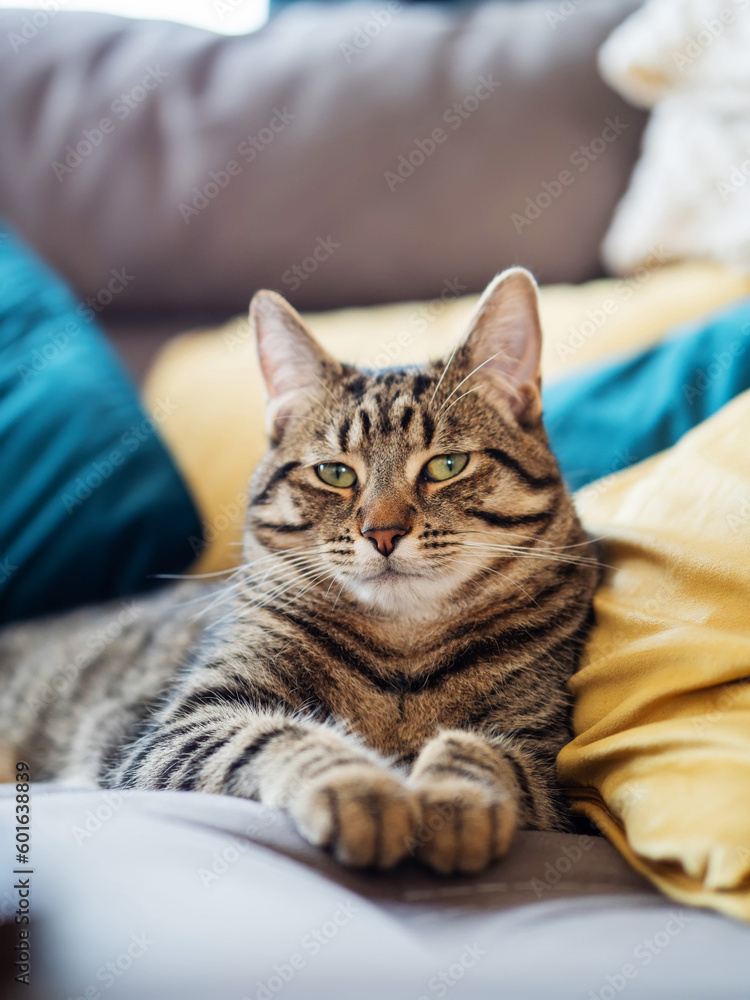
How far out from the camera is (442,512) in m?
0.93

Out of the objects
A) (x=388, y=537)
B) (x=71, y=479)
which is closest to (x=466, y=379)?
(x=388, y=537)

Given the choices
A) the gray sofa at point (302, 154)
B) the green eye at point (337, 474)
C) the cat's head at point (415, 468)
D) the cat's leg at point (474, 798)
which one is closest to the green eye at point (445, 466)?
the cat's head at point (415, 468)

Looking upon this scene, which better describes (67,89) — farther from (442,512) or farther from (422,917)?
(422,917)

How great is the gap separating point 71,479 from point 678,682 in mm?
1230

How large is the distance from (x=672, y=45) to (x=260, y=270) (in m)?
1.08

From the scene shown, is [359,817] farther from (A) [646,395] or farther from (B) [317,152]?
Answer: (B) [317,152]

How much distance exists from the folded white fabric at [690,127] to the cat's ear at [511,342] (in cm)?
83

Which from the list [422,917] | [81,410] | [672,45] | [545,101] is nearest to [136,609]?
[81,410]

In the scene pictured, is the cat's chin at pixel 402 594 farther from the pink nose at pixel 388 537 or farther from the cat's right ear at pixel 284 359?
the cat's right ear at pixel 284 359

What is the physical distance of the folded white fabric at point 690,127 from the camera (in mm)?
1539

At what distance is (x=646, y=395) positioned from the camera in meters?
1.36

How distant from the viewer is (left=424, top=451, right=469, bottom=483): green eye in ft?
3.21

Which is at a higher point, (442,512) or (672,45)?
(672,45)

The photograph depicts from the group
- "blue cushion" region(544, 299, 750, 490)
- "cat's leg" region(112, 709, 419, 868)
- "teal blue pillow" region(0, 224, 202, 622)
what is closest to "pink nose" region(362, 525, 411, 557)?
"cat's leg" region(112, 709, 419, 868)
